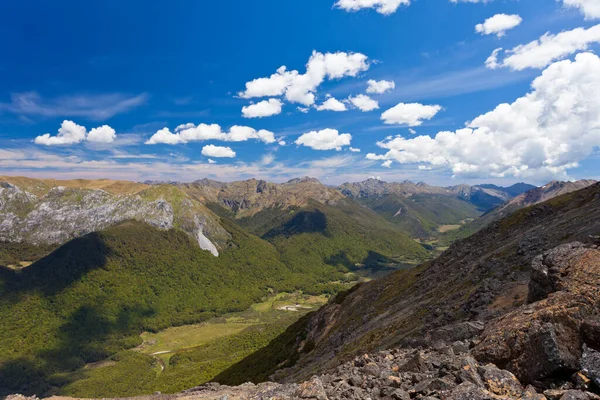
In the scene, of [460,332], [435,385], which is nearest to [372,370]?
[435,385]

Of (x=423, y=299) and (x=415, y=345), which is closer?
(x=415, y=345)

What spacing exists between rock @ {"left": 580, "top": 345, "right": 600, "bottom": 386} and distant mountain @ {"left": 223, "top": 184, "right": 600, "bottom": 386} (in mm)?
516

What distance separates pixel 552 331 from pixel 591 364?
218 centimetres

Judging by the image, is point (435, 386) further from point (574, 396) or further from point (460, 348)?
point (460, 348)

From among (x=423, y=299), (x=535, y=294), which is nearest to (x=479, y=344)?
(x=535, y=294)

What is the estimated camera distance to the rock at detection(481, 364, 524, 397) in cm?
1471

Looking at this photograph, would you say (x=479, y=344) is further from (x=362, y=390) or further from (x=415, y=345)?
(x=415, y=345)

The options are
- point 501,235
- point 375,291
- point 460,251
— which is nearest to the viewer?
point 501,235

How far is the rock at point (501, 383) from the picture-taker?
579 inches

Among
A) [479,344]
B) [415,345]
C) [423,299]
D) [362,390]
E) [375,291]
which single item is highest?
[479,344]

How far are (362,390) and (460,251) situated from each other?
74.4m

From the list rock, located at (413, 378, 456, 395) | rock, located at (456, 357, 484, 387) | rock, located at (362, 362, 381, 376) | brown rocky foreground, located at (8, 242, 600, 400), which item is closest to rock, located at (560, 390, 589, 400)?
brown rocky foreground, located at (8, 242, 600, 400)

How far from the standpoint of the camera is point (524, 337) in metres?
18.0

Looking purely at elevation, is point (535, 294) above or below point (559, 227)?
below
